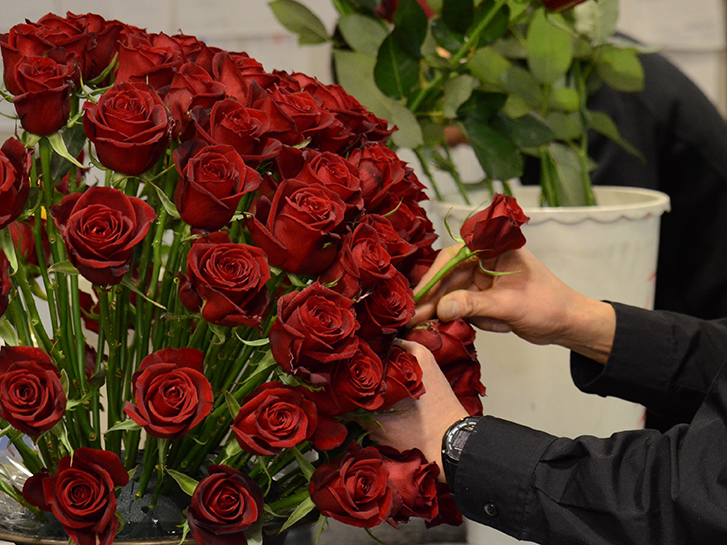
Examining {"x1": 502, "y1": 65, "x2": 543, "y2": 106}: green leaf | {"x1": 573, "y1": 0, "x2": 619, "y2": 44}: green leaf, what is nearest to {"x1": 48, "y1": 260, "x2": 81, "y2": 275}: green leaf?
{"x1": 502, "y1": 65, "x2": 543, "y2": 106}: green leaf

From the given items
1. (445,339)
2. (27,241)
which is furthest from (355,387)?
(27,241)

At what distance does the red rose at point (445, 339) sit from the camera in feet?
1.87

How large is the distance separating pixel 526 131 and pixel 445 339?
1.08 feet

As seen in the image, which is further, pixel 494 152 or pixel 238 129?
pixel 494 152

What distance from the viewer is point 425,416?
56cm

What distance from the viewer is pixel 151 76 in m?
0.49

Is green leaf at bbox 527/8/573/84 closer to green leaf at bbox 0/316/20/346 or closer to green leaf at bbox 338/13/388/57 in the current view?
green leaf at bbox 338/13/388/57

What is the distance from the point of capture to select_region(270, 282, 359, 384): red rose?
421mm

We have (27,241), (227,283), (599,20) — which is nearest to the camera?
(227,283)

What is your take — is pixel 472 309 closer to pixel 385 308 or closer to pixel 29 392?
pixel 385 308

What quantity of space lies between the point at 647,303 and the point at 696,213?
588 millimetres

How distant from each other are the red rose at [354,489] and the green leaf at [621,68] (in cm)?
58

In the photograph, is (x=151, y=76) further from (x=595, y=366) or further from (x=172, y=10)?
(x=172, y=10)

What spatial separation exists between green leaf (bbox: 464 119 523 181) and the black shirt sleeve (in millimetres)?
291
